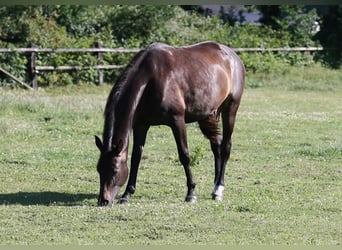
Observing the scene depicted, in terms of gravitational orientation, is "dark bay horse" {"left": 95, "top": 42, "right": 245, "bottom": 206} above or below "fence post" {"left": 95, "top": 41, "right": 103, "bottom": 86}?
above

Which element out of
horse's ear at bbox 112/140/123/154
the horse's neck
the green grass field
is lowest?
the green grass field

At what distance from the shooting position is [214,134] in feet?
35.1

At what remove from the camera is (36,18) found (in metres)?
26.0

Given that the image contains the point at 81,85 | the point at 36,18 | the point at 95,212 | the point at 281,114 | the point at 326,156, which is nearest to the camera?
the point at 95,212

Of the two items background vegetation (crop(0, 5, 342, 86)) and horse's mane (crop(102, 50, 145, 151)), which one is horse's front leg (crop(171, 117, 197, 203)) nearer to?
horse's mane (crop(102, 50, 145, 151))

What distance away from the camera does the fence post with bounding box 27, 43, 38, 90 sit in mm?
23625

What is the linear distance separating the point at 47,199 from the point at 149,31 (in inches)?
757

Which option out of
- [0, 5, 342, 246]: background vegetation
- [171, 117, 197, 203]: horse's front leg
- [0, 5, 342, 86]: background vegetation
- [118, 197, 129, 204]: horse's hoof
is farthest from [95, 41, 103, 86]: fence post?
[118, 197, 129, 204]: horse's hoof

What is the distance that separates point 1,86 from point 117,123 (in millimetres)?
14700

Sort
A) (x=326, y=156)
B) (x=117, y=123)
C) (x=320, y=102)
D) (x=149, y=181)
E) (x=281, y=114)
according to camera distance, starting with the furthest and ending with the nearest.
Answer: (x=320, y=102)
(x=281, y=114)
(x=326, y=156)
(x=149, y=181)
(x=117, y=123)

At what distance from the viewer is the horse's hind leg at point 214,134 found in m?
10.5

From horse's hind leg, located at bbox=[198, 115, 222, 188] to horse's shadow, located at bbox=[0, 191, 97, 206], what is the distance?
5.76 ft

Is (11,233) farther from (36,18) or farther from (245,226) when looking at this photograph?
(36,18)

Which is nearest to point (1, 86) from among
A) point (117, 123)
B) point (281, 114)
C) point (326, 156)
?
point (281, 114)
